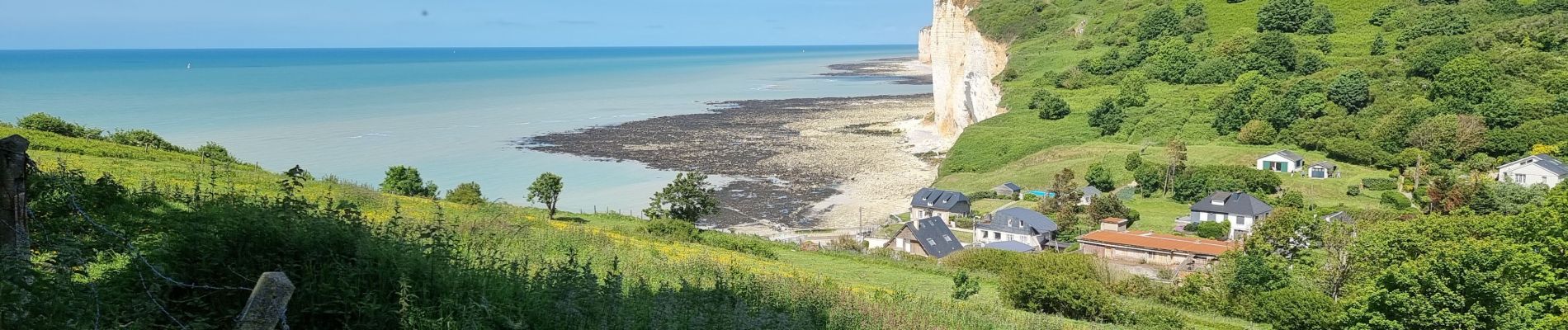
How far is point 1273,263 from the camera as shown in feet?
75.2

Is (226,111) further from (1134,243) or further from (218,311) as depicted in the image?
(218,311)

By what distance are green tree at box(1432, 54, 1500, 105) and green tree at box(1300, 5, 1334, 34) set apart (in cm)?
1770

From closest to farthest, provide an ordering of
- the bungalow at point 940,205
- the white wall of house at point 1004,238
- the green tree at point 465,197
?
the green tree at point 465,197 < the white wall of house at point 1004,238 < the bungalow at point 940,205

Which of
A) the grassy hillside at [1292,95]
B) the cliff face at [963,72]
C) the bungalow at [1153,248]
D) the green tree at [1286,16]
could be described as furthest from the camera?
the green tree at [1286,16]

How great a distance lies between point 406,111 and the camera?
86.6 metres

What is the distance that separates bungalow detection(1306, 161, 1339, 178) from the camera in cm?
4356

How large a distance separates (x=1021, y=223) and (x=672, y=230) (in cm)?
1733

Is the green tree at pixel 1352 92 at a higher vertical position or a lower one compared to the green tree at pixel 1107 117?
higher

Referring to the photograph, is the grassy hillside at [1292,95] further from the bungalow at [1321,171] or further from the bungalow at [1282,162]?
the bungalow at [1282,162]

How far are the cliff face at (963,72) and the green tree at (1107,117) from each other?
8.41 meters

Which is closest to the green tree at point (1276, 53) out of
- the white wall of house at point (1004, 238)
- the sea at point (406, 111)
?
the white wall of house at point (1004, 238)

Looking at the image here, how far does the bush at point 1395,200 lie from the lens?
36.5 metres

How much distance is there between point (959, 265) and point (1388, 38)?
58645 millimetres

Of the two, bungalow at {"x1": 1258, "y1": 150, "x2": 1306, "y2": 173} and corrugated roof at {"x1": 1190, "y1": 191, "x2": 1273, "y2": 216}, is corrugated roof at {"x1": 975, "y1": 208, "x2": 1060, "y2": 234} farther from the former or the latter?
bungalow at {"x1": 1258, "y1": 150, "x2": 1306, "y2": 173}
